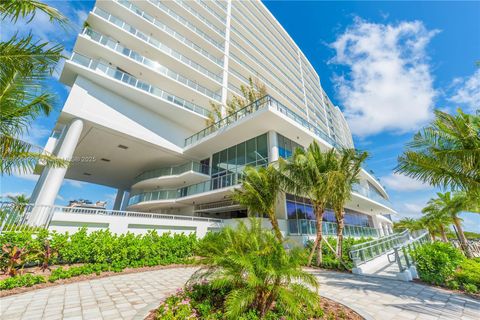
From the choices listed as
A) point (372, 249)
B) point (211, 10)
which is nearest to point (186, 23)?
point (211, 10)

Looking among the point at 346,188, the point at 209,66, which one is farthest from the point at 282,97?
the point at 346,188

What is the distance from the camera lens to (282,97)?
30.7 m

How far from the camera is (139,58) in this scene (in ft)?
59.9

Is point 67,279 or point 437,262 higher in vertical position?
point 437,262

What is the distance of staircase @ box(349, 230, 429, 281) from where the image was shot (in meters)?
7.41

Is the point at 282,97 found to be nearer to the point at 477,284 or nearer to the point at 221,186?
the point at 221,186

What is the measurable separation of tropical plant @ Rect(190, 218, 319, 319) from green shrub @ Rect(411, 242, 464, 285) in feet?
19.0

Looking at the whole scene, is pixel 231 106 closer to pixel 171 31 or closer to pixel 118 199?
pixel 171 31

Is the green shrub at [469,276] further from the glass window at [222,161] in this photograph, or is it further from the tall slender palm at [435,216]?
the tall slender palm at [435,216]

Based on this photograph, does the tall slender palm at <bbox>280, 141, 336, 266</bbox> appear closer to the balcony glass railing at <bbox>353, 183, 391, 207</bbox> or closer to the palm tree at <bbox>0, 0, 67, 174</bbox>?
the palm tree at <bbox>0, 0, 67, 174</bbox>

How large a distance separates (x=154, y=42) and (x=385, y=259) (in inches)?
1020

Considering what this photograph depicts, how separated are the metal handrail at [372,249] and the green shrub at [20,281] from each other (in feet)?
37.5

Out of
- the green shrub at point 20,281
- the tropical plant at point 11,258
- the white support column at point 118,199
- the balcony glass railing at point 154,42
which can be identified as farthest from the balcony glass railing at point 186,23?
the white support column at point 118,199

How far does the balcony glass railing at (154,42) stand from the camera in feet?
57.7
